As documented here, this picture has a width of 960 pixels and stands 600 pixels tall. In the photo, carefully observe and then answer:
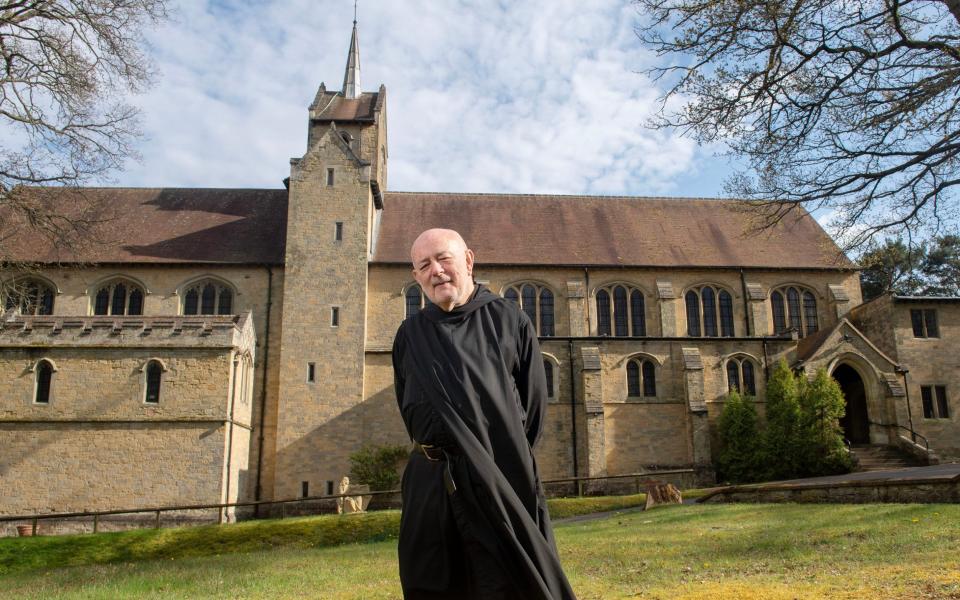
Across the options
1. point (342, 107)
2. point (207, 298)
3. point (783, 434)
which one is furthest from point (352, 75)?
point (783, 434)

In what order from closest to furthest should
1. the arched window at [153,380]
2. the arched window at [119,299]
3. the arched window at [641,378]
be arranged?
the arched window at [153,380]
the arched window at [119,299]
the arched window at [641,378]

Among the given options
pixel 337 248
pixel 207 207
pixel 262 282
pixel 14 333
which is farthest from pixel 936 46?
pixel 207 207

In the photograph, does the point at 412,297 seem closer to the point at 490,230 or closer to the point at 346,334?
the point at 346,334

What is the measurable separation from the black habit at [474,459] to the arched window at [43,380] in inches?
965

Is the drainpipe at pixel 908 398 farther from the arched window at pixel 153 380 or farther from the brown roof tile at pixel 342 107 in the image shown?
the arched window at pixel 153 380

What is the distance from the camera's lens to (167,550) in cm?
1861

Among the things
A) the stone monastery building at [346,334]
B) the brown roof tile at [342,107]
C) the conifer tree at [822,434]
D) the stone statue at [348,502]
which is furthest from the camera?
the brown roof tile at [342,107]

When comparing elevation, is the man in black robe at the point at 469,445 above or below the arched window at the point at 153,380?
below

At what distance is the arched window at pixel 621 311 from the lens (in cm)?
3102

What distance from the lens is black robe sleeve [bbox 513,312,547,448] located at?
157 inches

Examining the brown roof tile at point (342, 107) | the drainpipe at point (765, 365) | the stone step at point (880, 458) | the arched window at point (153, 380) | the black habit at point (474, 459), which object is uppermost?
the brown roof tile at point (342, 107)

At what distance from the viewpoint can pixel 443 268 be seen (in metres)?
4.02

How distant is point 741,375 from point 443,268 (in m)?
28.1

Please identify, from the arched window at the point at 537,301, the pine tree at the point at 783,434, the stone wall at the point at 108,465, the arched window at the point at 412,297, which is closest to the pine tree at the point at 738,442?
the pine tree at the point at 783,434
